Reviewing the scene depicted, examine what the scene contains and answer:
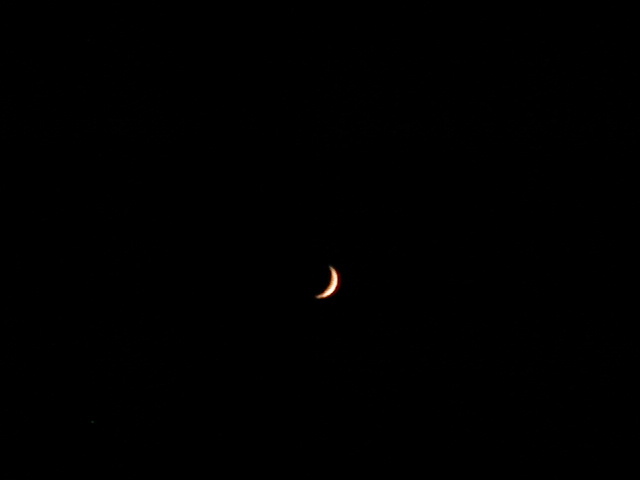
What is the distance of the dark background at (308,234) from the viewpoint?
182 cm

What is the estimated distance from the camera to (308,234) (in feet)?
6.19

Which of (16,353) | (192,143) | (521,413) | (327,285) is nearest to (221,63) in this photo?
(192,143)

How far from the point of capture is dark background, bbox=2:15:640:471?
1.82 m

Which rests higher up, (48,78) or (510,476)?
(48,78)

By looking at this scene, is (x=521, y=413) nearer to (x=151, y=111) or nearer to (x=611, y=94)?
(x=611, y=94)

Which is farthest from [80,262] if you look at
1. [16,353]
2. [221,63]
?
[221,63]

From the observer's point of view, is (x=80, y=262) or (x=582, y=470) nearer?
(x=582, y=470)

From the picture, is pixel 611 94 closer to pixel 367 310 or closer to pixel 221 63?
pixel 367 310

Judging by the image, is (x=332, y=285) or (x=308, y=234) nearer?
(x=332, y=285)

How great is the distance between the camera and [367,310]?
189cm

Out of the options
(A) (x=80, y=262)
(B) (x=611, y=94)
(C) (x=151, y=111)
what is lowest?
(A) (x=80, y=262)

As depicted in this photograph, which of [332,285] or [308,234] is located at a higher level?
[308,234]

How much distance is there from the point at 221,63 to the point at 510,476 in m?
1.80

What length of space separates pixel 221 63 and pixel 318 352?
44.5 inches
